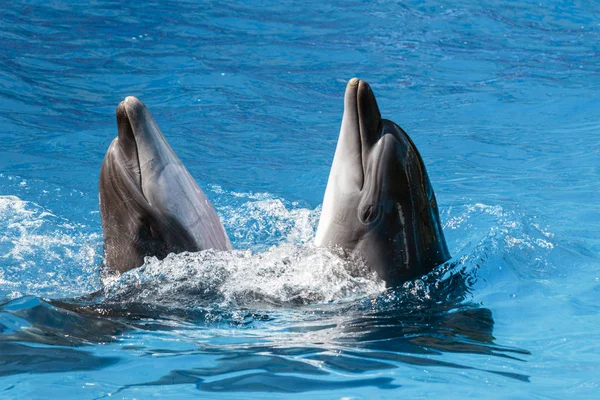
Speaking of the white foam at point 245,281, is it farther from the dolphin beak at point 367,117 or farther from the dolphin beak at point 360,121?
the dolphin beak at point 367,117

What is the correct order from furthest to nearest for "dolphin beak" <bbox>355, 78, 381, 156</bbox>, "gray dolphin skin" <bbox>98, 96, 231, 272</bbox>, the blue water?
"gray dolphin skin" <bbox>98, 96, 231, 272</bbox> → "dolphin beak" <bbox>355, 78, 381, 156</bbox> → the blue water

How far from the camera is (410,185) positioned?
4930 millimetres

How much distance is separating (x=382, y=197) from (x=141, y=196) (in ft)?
4.73

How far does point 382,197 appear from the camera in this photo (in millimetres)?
4945

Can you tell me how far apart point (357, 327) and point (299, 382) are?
84 centimetres

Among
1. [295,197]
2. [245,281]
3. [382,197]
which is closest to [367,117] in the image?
[382,197]

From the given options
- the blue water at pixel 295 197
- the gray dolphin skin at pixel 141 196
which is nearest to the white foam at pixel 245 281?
the blue water at pixel 295 197

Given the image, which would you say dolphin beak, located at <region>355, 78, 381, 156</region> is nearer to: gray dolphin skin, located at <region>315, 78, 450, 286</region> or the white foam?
gray dolphin skin, located at <region>315, 78, 450, 286</region>

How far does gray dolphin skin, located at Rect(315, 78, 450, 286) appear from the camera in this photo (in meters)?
4.91

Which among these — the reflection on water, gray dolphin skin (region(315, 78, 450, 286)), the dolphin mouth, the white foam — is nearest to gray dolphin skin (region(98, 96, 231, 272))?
the white foam

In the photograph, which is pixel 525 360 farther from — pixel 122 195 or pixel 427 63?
pixel 427 63

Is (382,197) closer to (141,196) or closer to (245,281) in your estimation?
(245,281)

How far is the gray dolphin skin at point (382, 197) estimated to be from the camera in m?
4.91

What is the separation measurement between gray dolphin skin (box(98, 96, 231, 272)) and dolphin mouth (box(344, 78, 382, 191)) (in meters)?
1.11
